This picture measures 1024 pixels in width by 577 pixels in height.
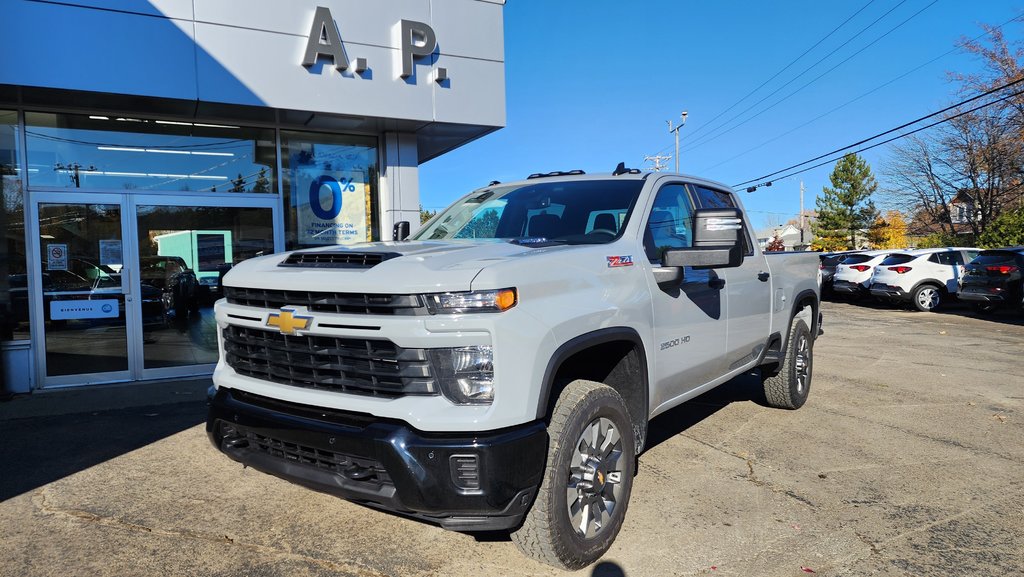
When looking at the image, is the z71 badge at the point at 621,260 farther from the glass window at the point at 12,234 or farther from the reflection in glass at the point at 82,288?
the glass window at the point at 12,234

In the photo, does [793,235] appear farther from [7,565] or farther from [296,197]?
[7,565]

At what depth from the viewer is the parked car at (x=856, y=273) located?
1850cm

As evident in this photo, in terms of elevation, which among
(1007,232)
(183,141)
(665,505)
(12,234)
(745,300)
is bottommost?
(665,505)

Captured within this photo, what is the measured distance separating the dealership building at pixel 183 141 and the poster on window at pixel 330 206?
28 millimetres

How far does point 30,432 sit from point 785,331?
6492 millimetres

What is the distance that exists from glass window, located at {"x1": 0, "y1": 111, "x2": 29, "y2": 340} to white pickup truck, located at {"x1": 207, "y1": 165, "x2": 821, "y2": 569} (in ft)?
18.3

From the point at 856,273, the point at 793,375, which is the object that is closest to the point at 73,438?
the point at 793,375

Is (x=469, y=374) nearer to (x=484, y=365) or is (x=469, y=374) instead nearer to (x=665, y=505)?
(x=484, y=365)

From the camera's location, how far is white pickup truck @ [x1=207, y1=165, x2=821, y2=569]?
2.50 metres

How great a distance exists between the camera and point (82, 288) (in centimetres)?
761

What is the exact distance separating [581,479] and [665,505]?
3.59 ft

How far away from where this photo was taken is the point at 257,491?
158 inches

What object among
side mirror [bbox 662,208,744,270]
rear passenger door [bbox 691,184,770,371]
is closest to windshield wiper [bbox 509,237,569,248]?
side mirror [bbox 662,208,744,270]

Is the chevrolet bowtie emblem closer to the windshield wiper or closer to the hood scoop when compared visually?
the hood scoop
